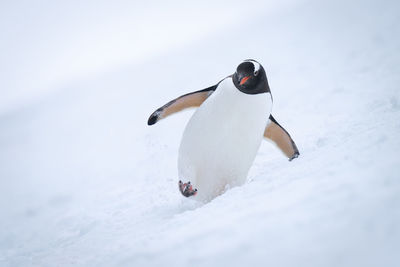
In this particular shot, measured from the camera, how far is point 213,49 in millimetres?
12625

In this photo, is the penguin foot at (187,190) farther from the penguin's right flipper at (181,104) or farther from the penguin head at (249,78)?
the penguin head at (249,78)

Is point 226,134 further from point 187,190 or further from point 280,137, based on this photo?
point 280,137

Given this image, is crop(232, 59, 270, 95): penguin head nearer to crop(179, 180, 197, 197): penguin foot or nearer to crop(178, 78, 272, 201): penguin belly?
crop(178, 78, 272, 201): penguin belly

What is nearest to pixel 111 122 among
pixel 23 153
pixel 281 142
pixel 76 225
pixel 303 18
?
pixel 23 153

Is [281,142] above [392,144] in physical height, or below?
below

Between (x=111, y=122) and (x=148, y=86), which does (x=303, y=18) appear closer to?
(x=148, y=86)

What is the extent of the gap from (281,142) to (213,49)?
10.8 metres

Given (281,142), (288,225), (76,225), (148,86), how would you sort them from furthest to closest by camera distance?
1. (148,86)
2. (76,225)
3. (281,142)
4. (288,225)

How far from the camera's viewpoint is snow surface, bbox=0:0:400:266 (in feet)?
2.93

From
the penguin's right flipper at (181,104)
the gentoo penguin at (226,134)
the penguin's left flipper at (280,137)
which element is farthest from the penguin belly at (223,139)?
the penguin's left flipper at (280,137)

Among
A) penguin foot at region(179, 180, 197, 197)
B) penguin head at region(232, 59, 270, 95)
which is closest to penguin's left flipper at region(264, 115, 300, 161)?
penguin head at region(232, 59, 270, 95)

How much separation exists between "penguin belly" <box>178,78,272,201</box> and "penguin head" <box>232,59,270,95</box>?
0.10 ft

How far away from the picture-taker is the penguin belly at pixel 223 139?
1861 mm

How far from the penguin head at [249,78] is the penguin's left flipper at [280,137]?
1.50 ft
